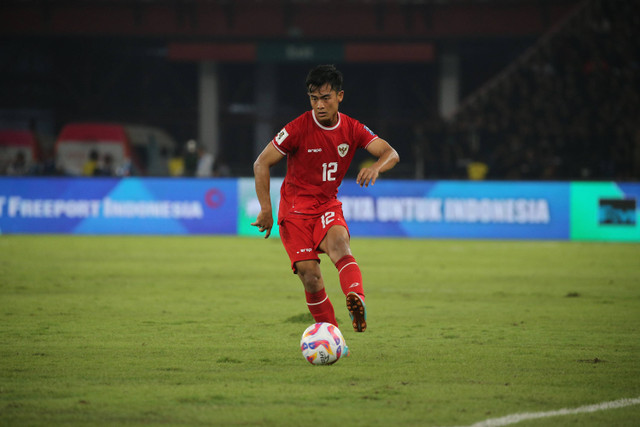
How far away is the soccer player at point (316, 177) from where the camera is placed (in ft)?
23.4

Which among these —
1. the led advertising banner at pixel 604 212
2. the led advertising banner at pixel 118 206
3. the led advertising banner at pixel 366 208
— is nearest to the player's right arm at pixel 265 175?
the led advertising banner at pixel 366 208

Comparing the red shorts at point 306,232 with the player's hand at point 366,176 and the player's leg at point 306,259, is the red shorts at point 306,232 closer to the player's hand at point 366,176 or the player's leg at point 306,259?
the player's leg at point 306,259

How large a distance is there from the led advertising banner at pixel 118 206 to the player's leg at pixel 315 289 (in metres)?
14.9

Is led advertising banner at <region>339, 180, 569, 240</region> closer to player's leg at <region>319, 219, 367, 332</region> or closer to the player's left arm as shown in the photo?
the player's left arm

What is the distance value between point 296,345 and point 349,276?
3.96 ft

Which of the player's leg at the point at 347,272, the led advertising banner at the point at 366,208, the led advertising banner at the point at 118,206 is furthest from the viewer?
the led advertising banner at the point at 118,206

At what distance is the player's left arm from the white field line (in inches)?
90.8

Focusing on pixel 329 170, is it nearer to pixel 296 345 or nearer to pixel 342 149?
pixel 342 149

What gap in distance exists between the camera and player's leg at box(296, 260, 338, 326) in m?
7.24

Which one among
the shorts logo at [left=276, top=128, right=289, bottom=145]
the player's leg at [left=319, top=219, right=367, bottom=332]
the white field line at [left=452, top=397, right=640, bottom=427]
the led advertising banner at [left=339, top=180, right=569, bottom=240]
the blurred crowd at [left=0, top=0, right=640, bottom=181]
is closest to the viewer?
the white field line at [left=452, top=397, right=640, bottom=427]

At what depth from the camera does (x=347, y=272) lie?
6.98 metres

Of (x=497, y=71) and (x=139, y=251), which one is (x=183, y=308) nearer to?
(x=139, y=251)

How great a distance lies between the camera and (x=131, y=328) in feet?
29.0

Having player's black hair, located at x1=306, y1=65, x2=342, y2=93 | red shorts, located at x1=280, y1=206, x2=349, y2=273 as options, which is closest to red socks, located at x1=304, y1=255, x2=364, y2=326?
red shorts, located at x1=280, y1=206, x2=349, y2=273
